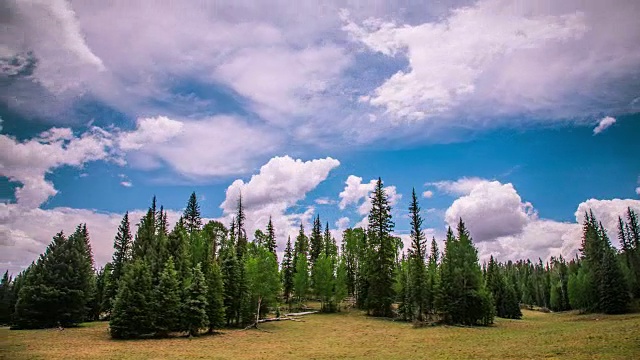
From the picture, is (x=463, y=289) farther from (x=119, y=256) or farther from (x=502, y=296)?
(x=119, y=256)

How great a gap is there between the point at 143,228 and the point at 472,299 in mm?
43053

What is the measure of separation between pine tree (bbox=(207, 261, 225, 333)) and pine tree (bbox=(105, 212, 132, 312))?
18.7m

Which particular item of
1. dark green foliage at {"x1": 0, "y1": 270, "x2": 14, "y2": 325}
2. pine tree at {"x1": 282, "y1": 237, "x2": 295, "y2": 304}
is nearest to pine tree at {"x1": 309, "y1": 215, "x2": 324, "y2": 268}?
pine tree at {"x1": 282, "y1": 237, "x2": 295, "y2": 304}

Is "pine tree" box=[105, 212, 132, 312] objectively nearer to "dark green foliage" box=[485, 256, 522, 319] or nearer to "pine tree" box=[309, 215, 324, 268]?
"pine tree" box=[309, 215, 324, 268]

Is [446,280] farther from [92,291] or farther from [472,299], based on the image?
[92,291]

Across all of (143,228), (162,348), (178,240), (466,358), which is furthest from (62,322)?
(466,358)

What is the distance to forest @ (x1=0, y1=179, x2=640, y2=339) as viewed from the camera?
39625mm

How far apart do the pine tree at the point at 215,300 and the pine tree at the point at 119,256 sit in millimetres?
18691

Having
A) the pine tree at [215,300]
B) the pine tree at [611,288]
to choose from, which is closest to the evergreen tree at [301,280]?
the pine tree at [215,300]

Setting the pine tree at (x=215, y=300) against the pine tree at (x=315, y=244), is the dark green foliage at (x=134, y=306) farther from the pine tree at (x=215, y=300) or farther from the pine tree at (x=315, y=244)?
the pine tree at (x=315, y=244)

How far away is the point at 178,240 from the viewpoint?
4456cm

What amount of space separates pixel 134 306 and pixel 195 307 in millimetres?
5796

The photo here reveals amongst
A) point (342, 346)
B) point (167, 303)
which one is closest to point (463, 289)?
point (342, 346)

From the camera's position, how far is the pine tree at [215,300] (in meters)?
42.4
